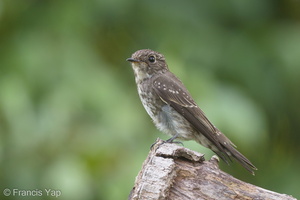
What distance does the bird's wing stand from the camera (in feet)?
18.0

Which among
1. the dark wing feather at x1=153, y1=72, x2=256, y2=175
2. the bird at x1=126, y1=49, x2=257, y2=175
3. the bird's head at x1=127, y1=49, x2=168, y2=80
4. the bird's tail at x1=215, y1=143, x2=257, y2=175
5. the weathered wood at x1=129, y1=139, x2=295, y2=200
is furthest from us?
the bird's head at x1=127, y1=49, x2=168, y2=80

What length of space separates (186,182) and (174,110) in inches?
60.4

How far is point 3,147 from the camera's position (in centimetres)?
558

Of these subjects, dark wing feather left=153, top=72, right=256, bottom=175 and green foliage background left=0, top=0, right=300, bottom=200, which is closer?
dark wing feather left=153, top=72, right=256, bottom=175

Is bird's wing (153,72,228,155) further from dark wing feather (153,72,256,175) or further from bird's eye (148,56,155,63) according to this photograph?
bird's eye (148,56,155,63)

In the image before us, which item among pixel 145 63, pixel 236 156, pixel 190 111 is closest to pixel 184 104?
pixel 190 111

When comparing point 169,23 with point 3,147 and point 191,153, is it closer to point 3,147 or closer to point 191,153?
point 3,147

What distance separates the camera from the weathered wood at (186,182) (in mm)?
4148

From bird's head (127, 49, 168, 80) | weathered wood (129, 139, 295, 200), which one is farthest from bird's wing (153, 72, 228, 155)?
weathered wood (129, 139, 295, 200)

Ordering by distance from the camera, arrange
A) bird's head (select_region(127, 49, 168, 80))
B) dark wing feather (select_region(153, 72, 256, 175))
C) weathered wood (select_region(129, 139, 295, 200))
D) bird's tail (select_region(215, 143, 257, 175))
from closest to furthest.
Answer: weathered wood (select_region(129, 139, 295, 200)) → bird's tail (select_region(215, 143, 257, 175)) → dark wing feather (select_region(153, 72, 256, 175)) → bird's head (select_region(127, 49, 168, 80))

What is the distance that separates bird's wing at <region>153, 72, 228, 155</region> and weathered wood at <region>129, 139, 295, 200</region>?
1059 millimetres

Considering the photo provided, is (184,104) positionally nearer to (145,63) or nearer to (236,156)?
(145,63)

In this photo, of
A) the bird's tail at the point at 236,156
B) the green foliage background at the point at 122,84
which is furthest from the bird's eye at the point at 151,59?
the bird's tail at the point at 236,156

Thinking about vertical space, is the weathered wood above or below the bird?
below
